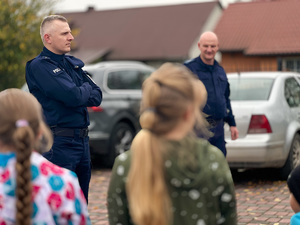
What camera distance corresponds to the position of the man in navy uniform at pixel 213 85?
6.09 metres

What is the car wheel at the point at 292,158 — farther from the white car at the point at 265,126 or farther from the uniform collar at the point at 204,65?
the uniform collar at the point at 204,65

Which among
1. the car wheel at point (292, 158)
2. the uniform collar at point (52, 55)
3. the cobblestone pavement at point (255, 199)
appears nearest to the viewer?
the uniform collar at point (52, 55)

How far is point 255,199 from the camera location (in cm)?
753

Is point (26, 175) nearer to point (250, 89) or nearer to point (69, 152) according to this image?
point (69, 152)

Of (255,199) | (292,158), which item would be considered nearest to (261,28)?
(292,158)

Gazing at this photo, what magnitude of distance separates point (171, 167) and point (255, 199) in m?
5.42

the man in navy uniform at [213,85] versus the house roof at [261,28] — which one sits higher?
the house roof at [261,28]

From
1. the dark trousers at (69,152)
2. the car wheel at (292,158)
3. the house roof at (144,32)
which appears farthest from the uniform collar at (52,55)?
the house roof at (144,32)

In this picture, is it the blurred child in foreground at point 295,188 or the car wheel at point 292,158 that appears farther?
the car wheel at point 292,158

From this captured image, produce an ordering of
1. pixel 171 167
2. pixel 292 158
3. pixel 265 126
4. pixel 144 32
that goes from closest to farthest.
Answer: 1. pixel 171 167
2. pixel 265 126
3. pixel 292 158
4. pixel 144 32

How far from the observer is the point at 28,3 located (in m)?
21.2

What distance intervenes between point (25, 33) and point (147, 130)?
18601 millimetres

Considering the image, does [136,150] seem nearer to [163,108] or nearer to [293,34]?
[163,108]

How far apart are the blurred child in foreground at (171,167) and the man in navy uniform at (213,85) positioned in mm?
3609
